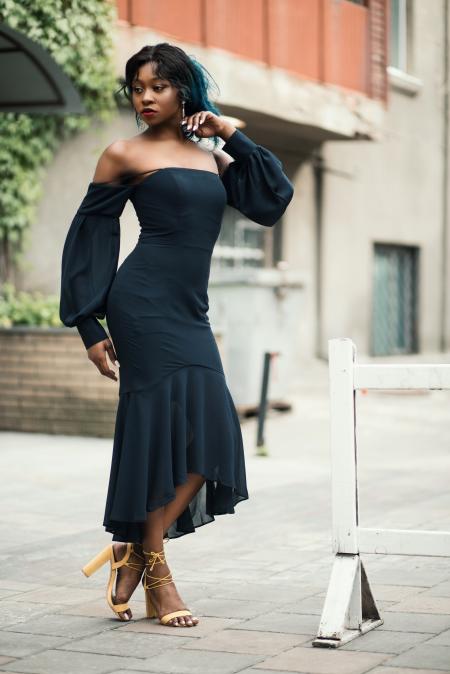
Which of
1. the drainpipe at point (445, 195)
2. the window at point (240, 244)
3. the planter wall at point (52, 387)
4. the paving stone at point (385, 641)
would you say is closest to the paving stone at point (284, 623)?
the paving stone at point (385, 641)

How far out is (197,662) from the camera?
4039 millimetres

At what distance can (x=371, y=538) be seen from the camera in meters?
4.39

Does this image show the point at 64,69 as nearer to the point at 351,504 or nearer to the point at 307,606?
the point at 307,606

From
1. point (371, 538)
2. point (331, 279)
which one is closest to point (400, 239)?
point (331, 279)

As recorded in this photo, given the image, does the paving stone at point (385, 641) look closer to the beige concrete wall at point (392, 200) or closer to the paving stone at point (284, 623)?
the paving stone at point (284, 623)

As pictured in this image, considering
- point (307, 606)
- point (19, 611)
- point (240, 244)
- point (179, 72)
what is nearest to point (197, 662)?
point (307, 606)

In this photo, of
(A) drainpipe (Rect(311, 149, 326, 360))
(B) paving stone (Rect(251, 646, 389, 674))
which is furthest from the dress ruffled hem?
(A) drainpipe (Rect(311, 149, 326, 360))

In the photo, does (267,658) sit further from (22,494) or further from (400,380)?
(22,494)

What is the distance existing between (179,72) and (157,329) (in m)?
0.88

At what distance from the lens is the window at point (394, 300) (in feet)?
64.9

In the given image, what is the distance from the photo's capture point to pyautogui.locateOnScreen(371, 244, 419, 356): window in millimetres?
19777

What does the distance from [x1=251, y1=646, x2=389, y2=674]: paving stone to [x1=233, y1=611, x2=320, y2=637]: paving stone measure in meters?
0.24

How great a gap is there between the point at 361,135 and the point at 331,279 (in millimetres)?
2187

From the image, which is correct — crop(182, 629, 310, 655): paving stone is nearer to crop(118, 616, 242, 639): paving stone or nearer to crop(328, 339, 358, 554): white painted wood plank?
crop(118, 616, 242, 639): paving stone
